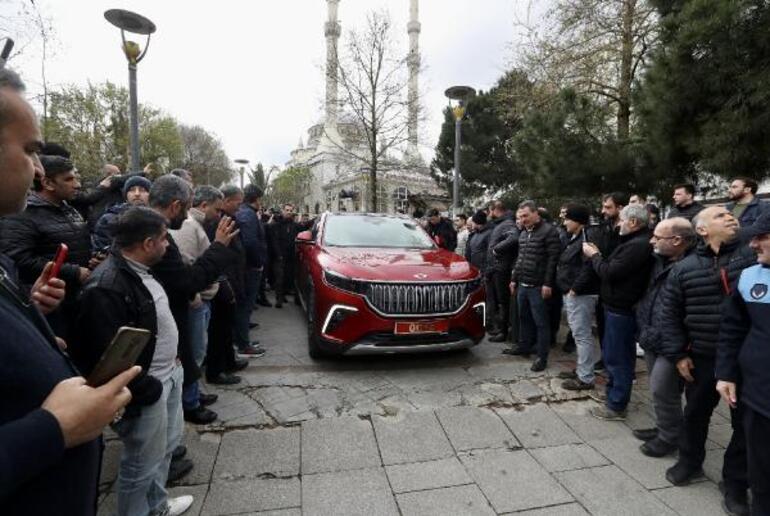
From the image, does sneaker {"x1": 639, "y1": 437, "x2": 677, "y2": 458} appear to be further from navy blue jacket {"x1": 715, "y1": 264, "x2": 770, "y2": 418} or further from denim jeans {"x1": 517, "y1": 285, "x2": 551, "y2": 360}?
denim jeans {"x1": 517, "y1": 285, "x2": 551, "y2": 360}

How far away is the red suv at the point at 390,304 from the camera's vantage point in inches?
153

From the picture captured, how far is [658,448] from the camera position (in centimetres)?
289

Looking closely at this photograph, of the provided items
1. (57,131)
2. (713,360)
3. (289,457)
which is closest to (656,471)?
(713,360)

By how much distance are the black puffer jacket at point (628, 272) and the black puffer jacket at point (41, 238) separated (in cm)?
389

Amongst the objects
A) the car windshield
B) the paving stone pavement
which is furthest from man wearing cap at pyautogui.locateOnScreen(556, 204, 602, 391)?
the car windshield

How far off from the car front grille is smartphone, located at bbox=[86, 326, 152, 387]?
2.86 m

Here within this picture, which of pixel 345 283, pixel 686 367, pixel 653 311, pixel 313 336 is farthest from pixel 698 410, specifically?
pixel 313 336

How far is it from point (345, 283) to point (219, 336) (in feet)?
4.29

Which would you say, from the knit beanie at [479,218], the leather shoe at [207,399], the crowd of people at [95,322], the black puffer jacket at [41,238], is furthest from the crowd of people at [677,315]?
the black puffer jacket at [41,238]

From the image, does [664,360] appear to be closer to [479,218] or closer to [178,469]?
[178,469]

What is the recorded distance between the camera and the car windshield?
16.9 ft

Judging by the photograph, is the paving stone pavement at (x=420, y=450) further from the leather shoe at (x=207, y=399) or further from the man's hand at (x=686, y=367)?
the man's hand at (x=686, y=367)

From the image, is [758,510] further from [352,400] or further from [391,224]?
[391,224]

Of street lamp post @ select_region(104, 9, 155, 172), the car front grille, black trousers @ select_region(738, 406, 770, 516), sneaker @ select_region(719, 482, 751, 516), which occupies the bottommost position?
sneaker @ select_region(719, 482, 751, 516)
